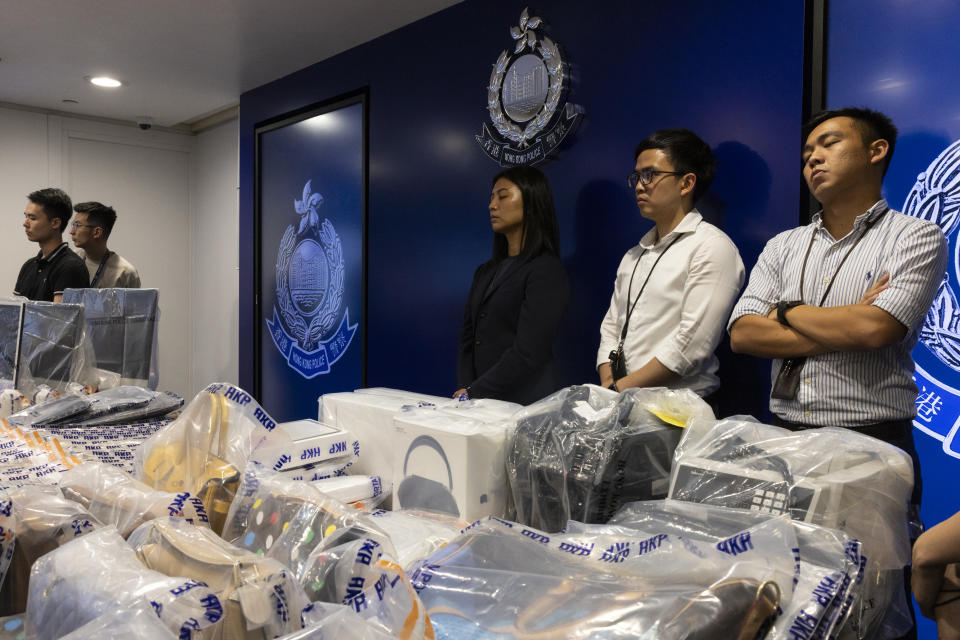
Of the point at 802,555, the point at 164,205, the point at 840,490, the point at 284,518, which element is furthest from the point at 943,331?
the point at 164,205

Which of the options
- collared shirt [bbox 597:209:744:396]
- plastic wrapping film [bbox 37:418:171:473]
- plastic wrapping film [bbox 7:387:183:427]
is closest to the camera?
plastic wrapping film [bbox 37:418:171:473]

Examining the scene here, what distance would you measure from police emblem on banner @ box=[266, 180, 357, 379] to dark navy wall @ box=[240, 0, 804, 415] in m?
0.45

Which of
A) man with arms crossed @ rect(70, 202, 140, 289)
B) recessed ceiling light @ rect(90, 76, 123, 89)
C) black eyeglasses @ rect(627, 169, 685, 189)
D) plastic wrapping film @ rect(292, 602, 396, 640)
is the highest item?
recessed ceiling light @ rect(90, 76, 123, 89)

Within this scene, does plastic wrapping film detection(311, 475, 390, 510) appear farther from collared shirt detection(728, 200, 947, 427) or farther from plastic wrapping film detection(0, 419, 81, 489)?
collared shirt detection(728, 200, 947, 427)

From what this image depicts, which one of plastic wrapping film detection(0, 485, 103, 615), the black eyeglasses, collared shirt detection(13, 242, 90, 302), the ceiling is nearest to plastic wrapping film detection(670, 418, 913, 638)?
plastic wrapping film detection(0, 485, 103, 615)

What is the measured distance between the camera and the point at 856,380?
1.79 metres

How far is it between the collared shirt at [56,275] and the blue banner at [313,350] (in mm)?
1545

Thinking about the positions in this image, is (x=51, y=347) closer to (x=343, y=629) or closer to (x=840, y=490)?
(x=343, y=629)

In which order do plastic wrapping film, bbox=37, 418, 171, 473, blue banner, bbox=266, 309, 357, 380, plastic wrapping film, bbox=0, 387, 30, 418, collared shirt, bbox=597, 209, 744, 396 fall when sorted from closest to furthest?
plastic wrapping film, bbox=37, 418, 171, 473, plastic wrapping film, bbox=0, 387, 30, 418, collared shirt, bbox=597, 209, 744, 396, blue banner, bbox=266, 309, 357, 380

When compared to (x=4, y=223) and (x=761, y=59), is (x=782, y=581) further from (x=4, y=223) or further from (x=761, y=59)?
(x=4, y=223)

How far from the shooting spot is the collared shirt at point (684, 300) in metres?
2.24

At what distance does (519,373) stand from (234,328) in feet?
15.3

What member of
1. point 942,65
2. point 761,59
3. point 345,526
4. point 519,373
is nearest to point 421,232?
point 519,373

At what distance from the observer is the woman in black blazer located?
2.64 m
